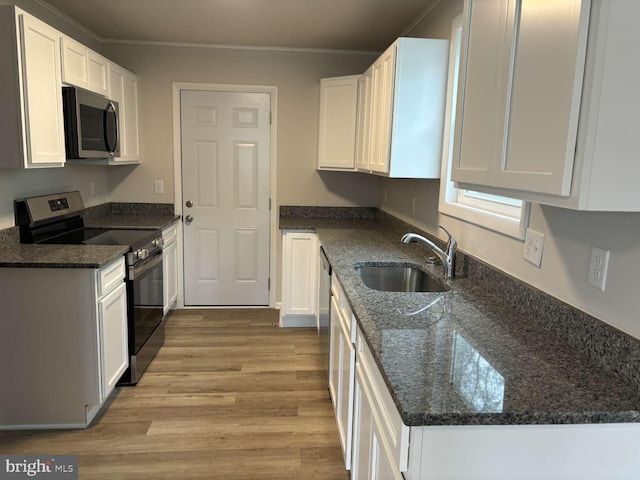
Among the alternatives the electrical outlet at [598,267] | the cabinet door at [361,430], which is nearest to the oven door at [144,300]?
the cabinet door at [361,430]

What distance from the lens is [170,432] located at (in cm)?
248

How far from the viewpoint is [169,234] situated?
159 inches

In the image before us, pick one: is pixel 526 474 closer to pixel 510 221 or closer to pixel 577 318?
pixel 577 318

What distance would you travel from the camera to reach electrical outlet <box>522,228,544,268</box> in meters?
1.68

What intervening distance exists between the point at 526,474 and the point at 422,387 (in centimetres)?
31

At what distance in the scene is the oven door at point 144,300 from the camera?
9.44 feet

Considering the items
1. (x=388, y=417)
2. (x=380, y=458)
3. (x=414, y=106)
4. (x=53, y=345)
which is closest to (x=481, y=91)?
(x=388, y=417)

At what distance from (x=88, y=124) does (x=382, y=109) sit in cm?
185

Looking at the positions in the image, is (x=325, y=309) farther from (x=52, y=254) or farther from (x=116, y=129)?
(x=116, y=129)

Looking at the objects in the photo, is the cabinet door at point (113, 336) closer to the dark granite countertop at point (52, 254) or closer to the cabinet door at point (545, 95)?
the dark granite countertop at point (52, 254)

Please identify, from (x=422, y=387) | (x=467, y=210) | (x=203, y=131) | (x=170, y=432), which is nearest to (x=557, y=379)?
(x=422, y=387)

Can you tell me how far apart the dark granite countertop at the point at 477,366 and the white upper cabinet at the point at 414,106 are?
948mm

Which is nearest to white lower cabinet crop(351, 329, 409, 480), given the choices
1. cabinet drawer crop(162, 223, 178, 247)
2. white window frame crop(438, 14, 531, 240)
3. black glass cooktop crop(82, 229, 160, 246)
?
white window frame crop(438, 14, 531, 240)

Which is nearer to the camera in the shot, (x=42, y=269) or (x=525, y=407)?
(x=525, y=407)
